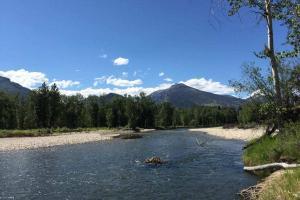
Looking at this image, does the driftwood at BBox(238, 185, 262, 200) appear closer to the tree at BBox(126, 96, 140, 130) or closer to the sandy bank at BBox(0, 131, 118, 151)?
the sandy bank at BBox(0, 131, 118, 151)

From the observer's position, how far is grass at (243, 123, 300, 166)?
23.8 metres

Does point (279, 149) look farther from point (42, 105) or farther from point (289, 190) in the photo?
point (42, 105)

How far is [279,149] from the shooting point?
95.4ft

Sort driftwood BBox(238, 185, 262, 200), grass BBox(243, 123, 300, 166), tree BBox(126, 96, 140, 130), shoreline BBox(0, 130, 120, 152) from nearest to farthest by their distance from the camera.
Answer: driftwood BBox(238, 185, 262, 200) < grass BBox(243, 123, 300, 166) < shoreline BBox(0, 130, 120, 152) < tree BBox(126, 96, 140, 130)

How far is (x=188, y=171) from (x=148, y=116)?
16123 centimetres

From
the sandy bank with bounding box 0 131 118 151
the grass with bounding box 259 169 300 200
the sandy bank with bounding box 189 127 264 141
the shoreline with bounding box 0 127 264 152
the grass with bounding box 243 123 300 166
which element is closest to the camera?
the grass with bounding box 259 169 300 200

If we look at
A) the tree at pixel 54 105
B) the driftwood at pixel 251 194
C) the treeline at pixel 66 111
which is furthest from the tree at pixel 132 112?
the driftwood at pixel 251 194

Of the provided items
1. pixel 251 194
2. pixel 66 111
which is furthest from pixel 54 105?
pixel 251 194

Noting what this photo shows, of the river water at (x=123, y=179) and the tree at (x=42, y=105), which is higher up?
the tree at (x=42, y=105)

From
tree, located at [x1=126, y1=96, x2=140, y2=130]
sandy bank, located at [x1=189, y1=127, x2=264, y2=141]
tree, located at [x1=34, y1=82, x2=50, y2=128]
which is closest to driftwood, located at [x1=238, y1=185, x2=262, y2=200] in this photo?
sandy bank, located at [x1=189, y1=127, x2=264, y2=141]

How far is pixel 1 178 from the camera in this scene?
3488 cm

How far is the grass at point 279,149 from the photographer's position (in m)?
23.8

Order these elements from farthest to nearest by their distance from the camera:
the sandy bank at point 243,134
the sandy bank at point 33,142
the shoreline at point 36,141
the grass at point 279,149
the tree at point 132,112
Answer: the tree at point 132,112, the sandy bank at point 243,134, the sandy bank at point 33,142, the shoreline at point 36,141, the grass at point 279,149

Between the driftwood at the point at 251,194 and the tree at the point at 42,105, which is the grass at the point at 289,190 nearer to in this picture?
the driftwood at the point at 251,194
